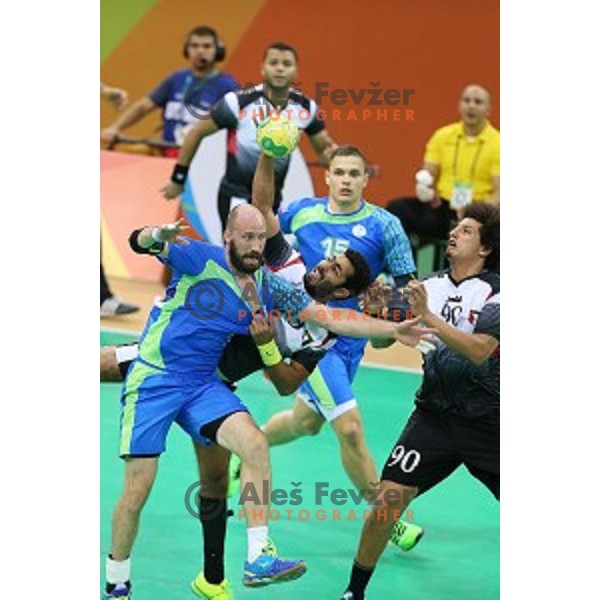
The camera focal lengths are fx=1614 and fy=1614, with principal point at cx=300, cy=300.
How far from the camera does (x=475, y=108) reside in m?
14.9

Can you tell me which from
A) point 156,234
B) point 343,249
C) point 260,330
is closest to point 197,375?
point 260,330

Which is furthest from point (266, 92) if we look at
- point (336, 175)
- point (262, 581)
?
point (262, 581)

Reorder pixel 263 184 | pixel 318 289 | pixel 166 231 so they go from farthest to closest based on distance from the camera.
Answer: pixel 318 289
pixel 263 184
pixel 166 231

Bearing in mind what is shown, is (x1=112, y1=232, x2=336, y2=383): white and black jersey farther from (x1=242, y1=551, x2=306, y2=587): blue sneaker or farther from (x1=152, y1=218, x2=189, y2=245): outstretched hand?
(x1=242, y1=551, x2=306, y2=587): blue sneaker

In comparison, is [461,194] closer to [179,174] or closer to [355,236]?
[179,174]

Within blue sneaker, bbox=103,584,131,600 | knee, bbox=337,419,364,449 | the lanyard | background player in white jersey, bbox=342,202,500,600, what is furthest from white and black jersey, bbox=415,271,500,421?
the lanyard

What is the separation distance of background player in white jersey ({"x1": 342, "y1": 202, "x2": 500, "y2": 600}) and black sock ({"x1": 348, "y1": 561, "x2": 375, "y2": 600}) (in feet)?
0.55

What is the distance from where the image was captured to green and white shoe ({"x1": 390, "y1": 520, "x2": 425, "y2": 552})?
9.77m

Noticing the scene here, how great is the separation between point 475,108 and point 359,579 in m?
7.27

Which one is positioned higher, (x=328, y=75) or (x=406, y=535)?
(x=328, y=75)

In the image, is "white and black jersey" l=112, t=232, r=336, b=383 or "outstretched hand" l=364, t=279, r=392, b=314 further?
"outstretched hand" l=364, t=279, r=392, b=314

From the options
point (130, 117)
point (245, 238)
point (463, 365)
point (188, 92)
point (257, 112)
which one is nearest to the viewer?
point (245, 238)

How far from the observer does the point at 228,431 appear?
7965 mm

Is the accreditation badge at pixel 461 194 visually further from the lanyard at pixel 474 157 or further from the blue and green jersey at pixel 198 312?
the blue and green jersey at pixel 198 312
